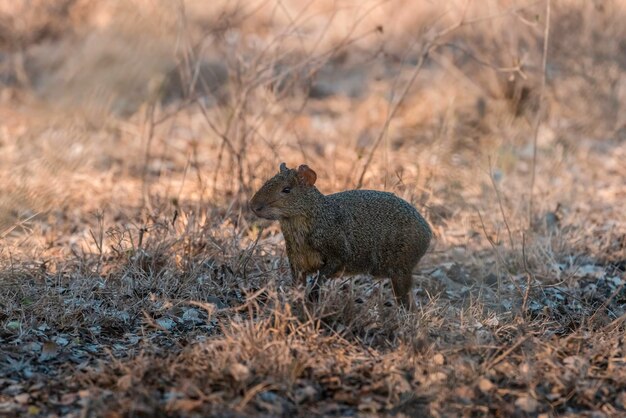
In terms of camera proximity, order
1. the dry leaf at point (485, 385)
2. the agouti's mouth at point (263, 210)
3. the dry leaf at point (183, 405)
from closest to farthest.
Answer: the dry leaf at point (183, 405), the dry leaf at point (485, 385), the agouti's mouth at point (263, 210)

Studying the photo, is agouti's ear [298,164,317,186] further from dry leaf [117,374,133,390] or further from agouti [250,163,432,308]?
dry leaf [117,374,133,390]

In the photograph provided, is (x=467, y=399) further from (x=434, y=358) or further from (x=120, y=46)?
(x=120, y=46)

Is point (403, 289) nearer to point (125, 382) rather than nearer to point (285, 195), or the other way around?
point (285, 195)

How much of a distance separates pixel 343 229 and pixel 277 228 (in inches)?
72.5

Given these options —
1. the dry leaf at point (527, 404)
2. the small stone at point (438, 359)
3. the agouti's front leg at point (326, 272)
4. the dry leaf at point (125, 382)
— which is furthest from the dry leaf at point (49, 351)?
the dry leaf at point (527, 404)

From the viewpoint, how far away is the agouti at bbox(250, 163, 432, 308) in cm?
512

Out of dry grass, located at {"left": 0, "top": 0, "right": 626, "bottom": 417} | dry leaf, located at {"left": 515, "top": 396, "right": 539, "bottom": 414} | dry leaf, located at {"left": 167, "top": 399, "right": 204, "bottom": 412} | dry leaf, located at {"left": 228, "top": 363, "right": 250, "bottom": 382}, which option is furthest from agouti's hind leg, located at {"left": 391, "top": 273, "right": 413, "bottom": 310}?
dry leaf, located at {"left": 167, "top": 399, "right": 204, "bottom": 412}

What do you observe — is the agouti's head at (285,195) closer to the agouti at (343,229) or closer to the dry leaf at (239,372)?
the agouti at (343,229)

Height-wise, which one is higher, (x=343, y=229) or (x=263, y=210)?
(x=263, y=210)

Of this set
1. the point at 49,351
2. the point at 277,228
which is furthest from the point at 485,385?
the point at 277,228

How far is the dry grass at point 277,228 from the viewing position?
4301mm

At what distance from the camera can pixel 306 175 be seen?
5145 millimetres

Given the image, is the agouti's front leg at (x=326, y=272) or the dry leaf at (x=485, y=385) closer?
the dry leaf at (x=485, y=385)

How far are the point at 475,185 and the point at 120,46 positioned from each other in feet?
15.9
